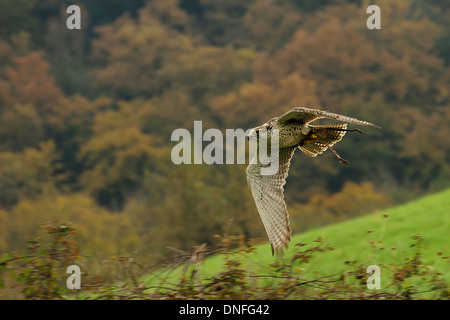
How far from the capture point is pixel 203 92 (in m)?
38.3

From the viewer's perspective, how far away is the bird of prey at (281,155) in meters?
7.46

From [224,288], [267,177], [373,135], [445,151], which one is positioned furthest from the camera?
[373,135]

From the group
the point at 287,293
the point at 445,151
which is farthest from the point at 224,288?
the point at 445,151

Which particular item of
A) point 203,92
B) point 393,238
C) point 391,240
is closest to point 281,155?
point 391,240

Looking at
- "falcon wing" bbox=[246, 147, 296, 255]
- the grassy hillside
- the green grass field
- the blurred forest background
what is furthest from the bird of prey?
the blurred forest background

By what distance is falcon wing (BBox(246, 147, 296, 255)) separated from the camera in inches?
298

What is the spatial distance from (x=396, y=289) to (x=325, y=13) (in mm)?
36615

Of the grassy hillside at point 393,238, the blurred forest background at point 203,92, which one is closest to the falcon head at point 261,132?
the grassy hillside at point 393,238

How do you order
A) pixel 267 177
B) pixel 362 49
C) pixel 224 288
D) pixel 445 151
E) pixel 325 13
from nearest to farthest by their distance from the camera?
pixel 224 288 → pixel 267 177 → pixel 445 151 → pixel 362 49 → pixel 325 13

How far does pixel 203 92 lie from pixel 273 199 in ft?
100

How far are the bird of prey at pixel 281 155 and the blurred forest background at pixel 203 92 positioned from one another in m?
13.1
